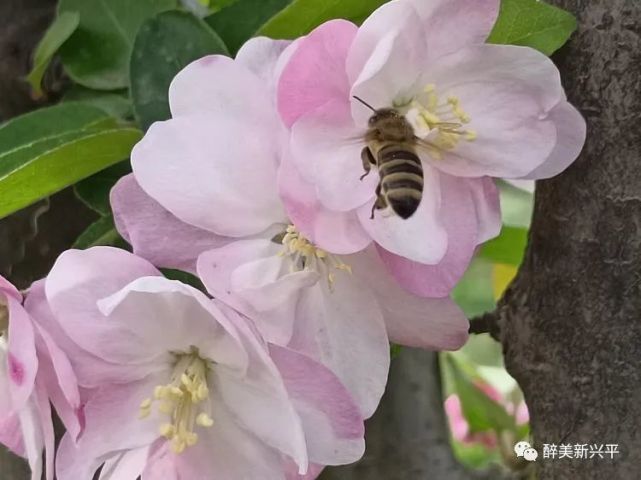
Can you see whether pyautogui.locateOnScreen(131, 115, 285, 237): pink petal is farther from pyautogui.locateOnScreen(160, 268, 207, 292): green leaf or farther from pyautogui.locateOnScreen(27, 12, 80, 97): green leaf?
pyautogui.locateOnScreen(27, 12, 80, 97): green leaf

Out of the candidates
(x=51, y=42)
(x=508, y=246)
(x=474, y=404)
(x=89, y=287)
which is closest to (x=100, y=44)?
(x=51, y=42)

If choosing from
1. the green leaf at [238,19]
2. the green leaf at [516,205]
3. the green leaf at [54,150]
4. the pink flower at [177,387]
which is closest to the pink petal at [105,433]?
the pink flower at [177,387]

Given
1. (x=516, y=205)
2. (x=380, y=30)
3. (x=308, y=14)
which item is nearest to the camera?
(x=380, y=30)

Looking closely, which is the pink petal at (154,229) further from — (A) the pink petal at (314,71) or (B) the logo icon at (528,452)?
(B) the logo icon at (528,452)

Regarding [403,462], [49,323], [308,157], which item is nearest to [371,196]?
[308,157]

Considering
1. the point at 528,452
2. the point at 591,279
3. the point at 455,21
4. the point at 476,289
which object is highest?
the point at 455,21

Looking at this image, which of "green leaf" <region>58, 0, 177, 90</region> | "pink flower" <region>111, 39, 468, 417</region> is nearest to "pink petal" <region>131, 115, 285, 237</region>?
"pink flower" <region>111, 39, 468, 417</region>

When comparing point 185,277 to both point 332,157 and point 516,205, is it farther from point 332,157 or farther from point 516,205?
point 516,205
